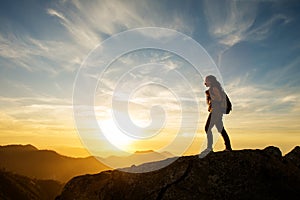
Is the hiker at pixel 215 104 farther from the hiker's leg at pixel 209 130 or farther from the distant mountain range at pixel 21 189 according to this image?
the distant mountain range at pixel 21 189

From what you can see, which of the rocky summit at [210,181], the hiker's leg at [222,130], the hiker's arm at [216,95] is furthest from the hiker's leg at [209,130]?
the rocky summit at [210,181]

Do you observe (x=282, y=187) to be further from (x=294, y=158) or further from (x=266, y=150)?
(x=294, y=158)

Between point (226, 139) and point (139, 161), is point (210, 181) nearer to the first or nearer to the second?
point (226, 139)

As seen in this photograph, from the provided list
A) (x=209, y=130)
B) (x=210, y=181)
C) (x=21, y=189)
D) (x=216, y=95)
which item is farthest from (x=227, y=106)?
(x=21, y=189)

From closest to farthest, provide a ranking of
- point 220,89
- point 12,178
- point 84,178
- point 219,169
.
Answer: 1. point 219,169
2. point 84,178
3. point 220,89
4. point 12,178

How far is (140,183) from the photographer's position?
1022 centimetres

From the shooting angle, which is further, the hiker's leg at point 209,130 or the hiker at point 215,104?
the hiker at point 215,104

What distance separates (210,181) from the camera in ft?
30.9

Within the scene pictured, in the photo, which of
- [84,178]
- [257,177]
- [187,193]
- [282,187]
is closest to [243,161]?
[257,177]

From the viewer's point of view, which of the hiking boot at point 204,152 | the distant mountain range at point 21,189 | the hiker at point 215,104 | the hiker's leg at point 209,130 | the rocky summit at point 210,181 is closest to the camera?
the rocky summit at point 210,181

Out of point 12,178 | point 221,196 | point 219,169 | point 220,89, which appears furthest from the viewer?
point 12,178

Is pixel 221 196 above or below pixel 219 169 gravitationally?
below

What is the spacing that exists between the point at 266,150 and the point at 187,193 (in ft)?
13.8

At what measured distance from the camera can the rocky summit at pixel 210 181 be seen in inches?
347
